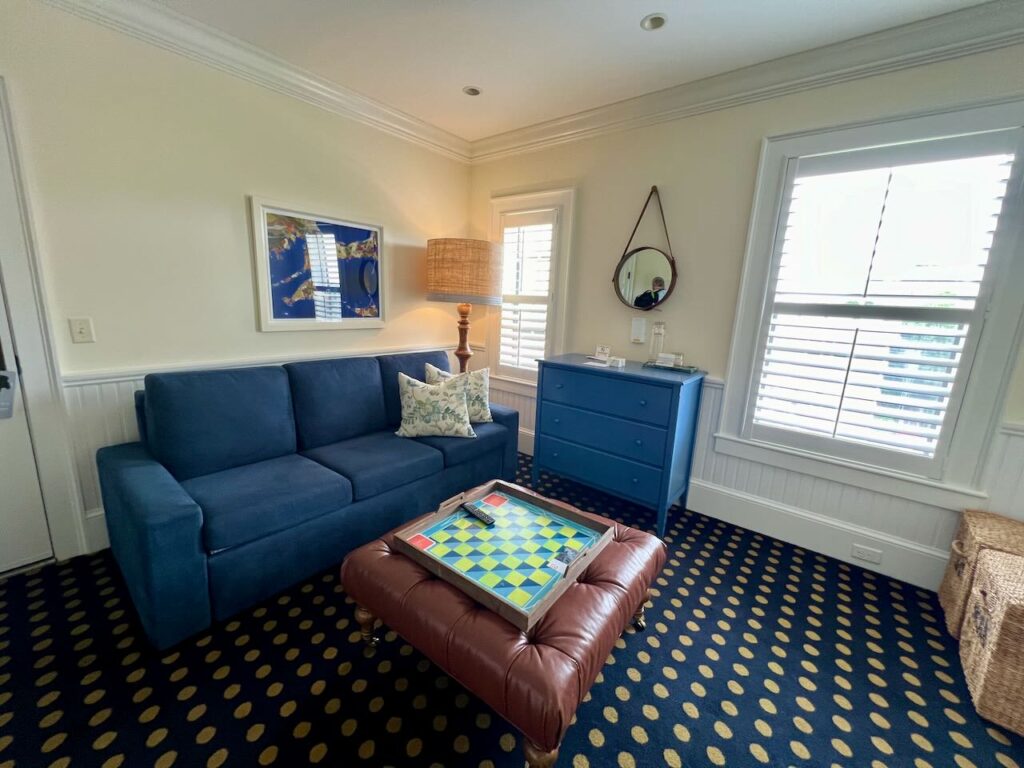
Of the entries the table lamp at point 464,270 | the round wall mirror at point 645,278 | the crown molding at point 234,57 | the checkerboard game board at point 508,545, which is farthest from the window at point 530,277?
the checkerboard game board at point 508,545

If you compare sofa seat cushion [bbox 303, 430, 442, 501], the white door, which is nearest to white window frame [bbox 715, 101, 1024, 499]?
sofa seat cushion [bbox 303, 430, 442, 501]

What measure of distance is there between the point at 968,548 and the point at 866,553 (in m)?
0.48

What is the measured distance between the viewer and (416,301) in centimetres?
338

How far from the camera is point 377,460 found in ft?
7.26

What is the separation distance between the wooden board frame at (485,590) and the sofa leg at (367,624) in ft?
0.87

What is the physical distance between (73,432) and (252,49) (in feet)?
7.06

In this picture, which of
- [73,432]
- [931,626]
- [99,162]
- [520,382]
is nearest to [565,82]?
[520,382]

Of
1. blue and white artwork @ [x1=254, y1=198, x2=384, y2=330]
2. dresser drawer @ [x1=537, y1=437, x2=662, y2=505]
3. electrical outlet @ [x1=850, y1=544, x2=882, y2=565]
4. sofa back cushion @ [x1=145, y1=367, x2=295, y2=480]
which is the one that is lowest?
electrical outlet @ [x1=850, y1=544, x2=882, y2=565]

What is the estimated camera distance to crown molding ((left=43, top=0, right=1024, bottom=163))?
69.2 inches

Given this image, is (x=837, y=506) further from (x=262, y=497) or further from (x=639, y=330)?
(x=262, y=497)

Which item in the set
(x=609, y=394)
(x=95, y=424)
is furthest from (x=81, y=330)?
(x=609, y=394)

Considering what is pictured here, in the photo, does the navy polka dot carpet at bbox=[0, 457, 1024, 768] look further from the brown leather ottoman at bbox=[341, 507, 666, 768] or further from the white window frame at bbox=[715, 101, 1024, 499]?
the white window frame at bbox=[715, 101, 1024, 499]

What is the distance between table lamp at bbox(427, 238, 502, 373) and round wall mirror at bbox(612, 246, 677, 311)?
0.89 meters

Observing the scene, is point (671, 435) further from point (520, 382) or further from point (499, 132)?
point (499, 132)
